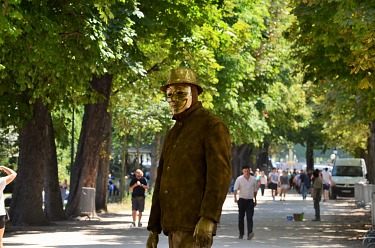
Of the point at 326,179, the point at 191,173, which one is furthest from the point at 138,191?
the point at 326,179

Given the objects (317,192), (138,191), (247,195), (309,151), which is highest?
(309,151)

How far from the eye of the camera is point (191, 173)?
7902 millimetres

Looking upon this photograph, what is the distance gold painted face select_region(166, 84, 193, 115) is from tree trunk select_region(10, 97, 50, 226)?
2201 cm

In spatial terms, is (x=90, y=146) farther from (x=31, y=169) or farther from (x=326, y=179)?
(x=326, y=179)

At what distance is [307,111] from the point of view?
224 ft

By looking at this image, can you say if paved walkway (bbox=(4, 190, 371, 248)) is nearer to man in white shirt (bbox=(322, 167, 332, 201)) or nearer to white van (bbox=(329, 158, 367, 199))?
man in white shirt (bbox=(322, 167, 332, 201))

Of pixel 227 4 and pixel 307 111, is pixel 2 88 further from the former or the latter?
pixel 307 111

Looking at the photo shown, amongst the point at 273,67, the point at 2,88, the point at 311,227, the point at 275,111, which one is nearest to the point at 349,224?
the point at 311,227

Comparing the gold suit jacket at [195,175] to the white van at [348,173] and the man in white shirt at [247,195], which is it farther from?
the white van at [348,173]

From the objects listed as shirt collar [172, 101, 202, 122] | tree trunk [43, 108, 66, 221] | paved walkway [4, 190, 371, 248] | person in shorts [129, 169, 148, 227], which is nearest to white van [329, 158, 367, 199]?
paved walkway [4, 190, 371, 248]

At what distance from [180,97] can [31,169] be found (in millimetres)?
22397

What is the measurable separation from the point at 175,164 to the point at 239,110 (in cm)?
4166

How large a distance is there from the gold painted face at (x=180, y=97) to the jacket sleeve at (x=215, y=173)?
15.0 inches

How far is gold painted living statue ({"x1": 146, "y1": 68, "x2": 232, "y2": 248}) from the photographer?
773 cm
